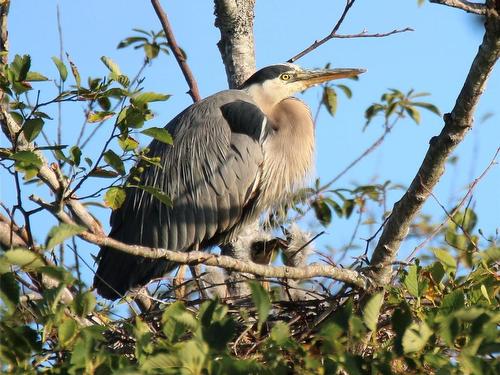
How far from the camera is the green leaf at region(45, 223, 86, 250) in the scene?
2.12 metres

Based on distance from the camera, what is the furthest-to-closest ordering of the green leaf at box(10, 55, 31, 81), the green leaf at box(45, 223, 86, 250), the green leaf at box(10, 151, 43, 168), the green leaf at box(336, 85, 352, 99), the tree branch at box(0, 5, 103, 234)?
1. the green leaf at box(336, 85, 352, 99)
2. the tree branch at box(0, 5, 103, 234)
3. the green leaf at box(10, 55, 31, 81)
4. the green leaf at box(10, 151, 43, 168)
5. the green leaf at box(45, 223, 86, 250)

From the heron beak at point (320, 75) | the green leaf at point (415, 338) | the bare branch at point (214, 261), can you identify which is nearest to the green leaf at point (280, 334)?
the green leaf at point (415, 338)

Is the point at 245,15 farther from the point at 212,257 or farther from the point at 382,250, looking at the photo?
the point at 212,257

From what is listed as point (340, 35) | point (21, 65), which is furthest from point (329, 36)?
point (21, 65)

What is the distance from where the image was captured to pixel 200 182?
504 cm

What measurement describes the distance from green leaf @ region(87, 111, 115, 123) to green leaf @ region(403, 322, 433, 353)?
1357mm

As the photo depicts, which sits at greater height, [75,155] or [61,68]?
[61,68]

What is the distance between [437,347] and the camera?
96.7 inches

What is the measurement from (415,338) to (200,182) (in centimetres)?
295

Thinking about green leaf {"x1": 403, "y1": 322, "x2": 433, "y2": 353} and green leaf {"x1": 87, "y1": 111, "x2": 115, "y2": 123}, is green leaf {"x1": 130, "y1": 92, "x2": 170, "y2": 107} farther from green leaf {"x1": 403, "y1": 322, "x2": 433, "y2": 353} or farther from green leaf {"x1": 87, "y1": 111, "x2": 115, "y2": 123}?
green leaf {"x1": 403, "y1": 322, "x2": 433, "y2": 353}

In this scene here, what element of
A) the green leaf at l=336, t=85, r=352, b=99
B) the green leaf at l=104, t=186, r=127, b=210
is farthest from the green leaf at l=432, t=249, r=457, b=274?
the green leaf at l=336, t=85, r=352, b=99

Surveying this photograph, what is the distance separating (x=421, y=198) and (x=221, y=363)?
4.41ft

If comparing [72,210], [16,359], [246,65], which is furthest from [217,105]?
[16,359]

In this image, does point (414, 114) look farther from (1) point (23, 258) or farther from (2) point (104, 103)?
(1) point (23, 258)
